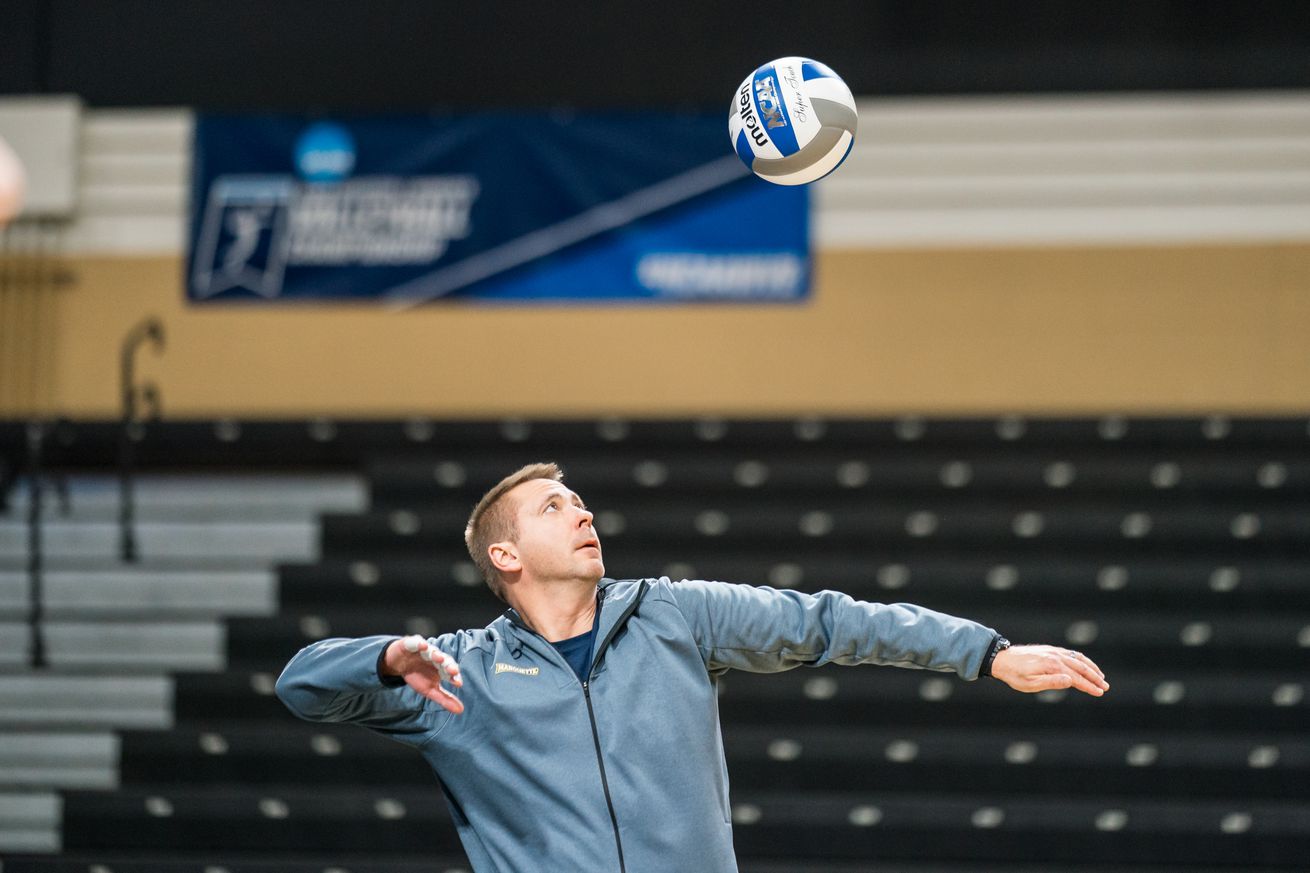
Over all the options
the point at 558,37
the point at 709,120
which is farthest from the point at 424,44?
the point at 709,120

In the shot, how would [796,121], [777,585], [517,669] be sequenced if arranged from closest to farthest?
[517,669] < [796,121] < [777,585]

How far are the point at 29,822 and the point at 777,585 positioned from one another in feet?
10.8

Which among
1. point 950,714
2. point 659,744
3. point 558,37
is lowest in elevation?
point 659,744

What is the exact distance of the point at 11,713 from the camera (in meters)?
6.68

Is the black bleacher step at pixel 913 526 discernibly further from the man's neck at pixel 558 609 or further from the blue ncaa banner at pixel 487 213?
the man's neck at pixel 558 609

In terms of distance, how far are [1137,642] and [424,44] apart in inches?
201

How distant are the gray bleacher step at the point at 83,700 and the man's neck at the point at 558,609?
4096 mm

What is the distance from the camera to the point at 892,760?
5953 mm

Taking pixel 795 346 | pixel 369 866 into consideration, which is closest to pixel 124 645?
pixel 369 866

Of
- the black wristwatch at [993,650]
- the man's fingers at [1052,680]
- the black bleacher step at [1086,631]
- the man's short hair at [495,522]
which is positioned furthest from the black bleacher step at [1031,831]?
the man's fingers at [1052,680]

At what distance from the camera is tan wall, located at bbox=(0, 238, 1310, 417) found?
816cm

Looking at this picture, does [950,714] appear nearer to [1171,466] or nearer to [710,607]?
[1171,466]

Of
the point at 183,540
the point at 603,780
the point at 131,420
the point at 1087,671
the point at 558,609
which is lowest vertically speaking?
the point at 603,780

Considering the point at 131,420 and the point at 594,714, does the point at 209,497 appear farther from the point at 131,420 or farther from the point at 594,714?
the point at 594,714
